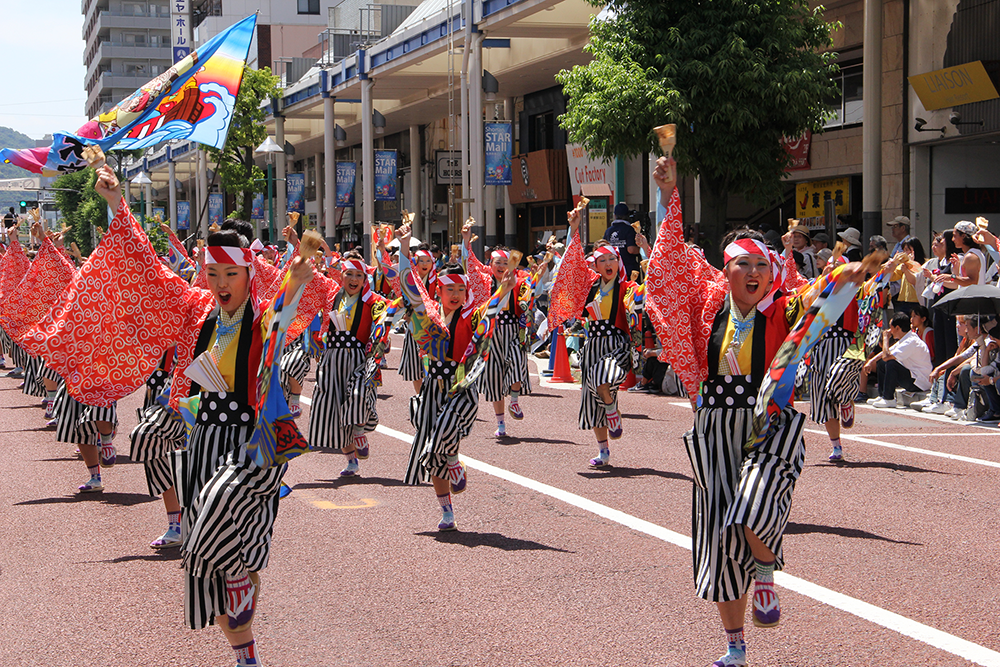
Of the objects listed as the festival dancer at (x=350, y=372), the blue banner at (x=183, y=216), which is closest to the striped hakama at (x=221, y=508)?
the festival dancer at (x=350, y=372)

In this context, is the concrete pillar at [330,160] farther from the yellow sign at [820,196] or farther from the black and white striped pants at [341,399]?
the black and white striped pants at [341,399]

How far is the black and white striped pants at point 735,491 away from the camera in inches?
186

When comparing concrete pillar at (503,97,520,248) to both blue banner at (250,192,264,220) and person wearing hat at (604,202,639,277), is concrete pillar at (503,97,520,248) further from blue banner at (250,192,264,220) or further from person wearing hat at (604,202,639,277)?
blue banner at (250,192,264,220)

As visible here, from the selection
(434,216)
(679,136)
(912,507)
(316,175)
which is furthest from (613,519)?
(316,175)

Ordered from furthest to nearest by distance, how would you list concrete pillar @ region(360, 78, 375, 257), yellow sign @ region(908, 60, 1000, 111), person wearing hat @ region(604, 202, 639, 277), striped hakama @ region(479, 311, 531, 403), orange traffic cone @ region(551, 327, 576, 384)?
concrete pillar @ region(360, 78, 375, 257) → yellow sign @ region(908, 60, 1000, 111) → orange traffic cone @ region(551, 327, 576, 384) → person wearing hat @ region(604, 202, 639, 277) → striped hakama @ region(479, 311, 531, 403)

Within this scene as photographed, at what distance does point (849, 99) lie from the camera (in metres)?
21.2

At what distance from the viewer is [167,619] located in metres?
5.85

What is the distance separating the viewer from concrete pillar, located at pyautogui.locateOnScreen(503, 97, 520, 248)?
34750 mm

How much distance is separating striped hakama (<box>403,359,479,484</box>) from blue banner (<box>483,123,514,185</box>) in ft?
65.1

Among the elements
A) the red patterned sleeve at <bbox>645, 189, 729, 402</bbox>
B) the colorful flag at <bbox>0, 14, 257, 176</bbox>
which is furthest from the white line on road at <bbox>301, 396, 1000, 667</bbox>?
the colorful flag at <bbox>0, 14, 257, 176</bbox>

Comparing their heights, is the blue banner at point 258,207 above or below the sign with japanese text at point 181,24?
below

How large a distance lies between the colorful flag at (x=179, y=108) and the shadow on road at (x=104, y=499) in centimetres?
462

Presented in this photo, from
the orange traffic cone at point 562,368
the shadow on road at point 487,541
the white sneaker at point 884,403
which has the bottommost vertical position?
the shadow on road at point 487,541

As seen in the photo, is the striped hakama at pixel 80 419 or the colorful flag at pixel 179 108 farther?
the colorful flag at pixel 179 108
